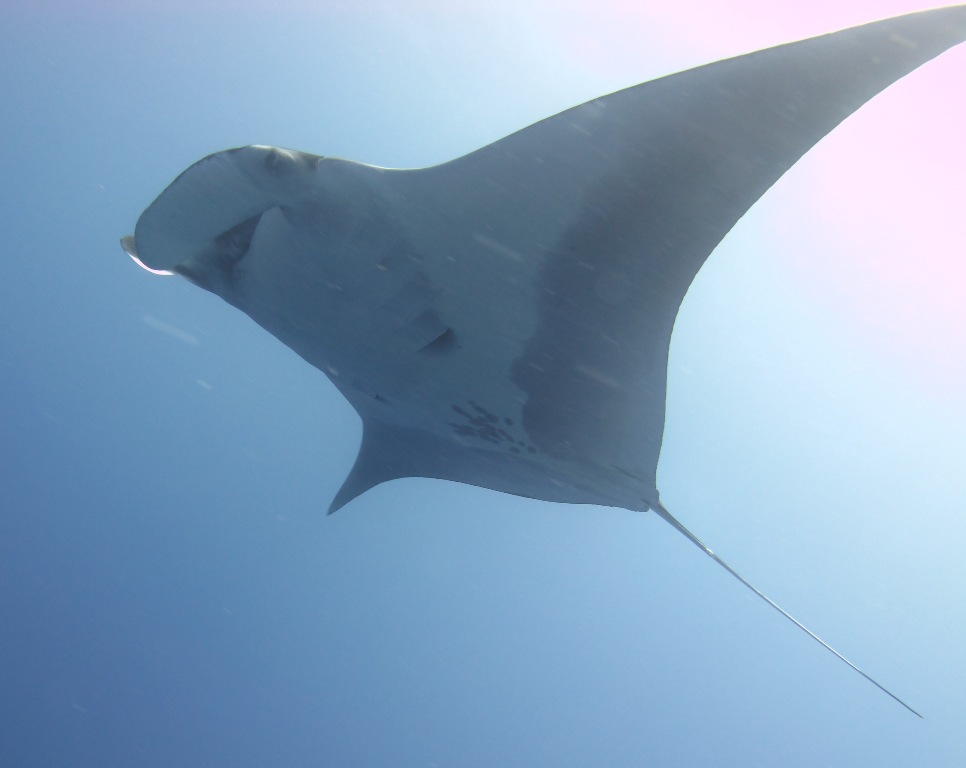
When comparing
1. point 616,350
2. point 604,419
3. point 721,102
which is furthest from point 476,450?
point 721,102

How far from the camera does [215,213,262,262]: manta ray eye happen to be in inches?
87.1

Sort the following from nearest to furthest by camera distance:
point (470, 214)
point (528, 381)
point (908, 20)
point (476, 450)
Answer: point (908, 20) → point (470, 214) → point (528, 381) → point (476, 450)

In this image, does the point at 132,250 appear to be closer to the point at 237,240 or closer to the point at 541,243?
the point at 237,240

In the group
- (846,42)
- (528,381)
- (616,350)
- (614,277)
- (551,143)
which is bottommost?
(528,381)

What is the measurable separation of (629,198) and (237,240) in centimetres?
144

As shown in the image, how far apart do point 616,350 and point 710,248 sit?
502 millimetres

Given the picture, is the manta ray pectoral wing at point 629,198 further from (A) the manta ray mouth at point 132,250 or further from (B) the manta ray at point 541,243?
(A) the manta ray mouth at point 132,250

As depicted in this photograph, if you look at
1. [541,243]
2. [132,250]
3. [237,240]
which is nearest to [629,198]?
[541,243]

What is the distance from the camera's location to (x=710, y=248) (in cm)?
188

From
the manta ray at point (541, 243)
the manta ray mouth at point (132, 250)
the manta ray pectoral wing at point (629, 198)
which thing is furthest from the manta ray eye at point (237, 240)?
the manta ray pectoral wing at point (629, 198)

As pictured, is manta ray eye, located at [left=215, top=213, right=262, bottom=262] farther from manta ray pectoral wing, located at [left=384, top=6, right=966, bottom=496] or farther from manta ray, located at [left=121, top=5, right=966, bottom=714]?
manta ray pectoral wing, located at [left=384, top=6, right=966, bottom=496]

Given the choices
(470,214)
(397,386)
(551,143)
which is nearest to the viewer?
(551,143)

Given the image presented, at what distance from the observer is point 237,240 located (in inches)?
89.2

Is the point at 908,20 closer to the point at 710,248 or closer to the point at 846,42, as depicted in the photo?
the point at 846,42
